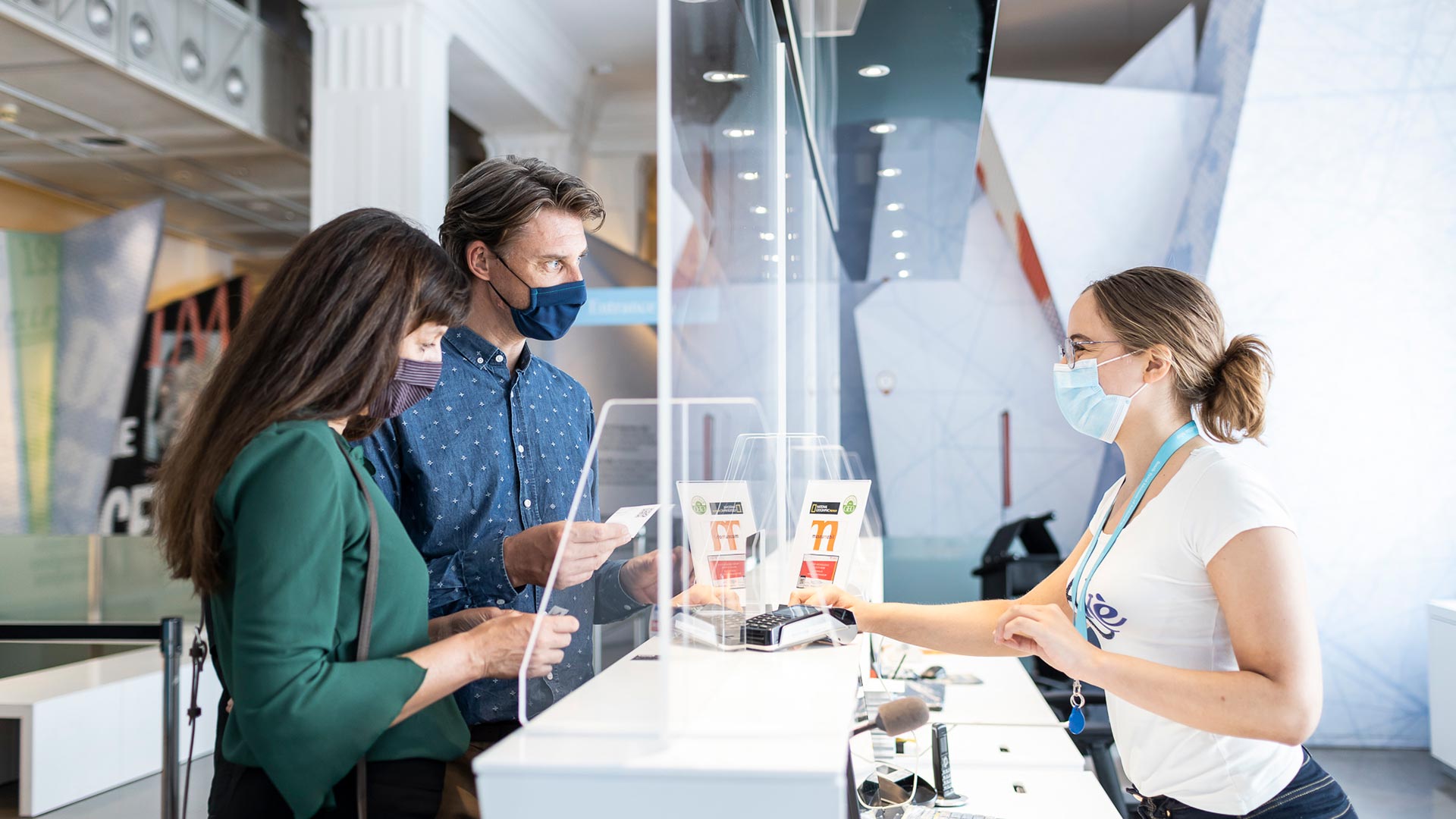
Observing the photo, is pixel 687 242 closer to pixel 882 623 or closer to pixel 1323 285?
pixel 882 623

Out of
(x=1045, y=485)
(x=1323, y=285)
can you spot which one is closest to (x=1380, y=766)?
(x=1323, y=285)

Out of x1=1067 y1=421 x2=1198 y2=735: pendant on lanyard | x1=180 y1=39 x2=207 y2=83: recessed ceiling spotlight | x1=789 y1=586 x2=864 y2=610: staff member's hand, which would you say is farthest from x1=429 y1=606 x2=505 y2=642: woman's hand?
x1=180 y1=39 x2=207 y2=83: recessed ceiling spotlight

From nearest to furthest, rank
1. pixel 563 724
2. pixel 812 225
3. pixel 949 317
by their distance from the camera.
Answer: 1. pixel 563 724
2. pixel 812 225
3. pixel 949 317

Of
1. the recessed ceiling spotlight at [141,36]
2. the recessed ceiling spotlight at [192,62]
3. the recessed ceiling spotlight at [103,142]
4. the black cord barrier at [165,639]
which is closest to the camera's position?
the black cord barrier at [165,639]

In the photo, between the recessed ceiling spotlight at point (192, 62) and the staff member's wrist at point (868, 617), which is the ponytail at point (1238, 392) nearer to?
the staff member's wrist at point (868, 617)

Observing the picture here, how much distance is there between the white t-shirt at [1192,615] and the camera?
4.60 feet

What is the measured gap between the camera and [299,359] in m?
1.16

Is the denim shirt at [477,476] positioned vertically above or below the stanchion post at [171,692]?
above

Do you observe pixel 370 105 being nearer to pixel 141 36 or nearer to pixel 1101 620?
pixel 141 36

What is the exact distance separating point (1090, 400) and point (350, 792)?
131 centimetres

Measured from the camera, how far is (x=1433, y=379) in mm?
5164

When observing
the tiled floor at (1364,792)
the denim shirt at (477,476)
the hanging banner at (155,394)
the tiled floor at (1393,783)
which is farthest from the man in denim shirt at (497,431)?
the hanging banner at (155,394)

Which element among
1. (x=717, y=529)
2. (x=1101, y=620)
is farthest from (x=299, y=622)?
(x=1101, y=620)

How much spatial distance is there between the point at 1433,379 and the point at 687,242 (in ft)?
17.9
